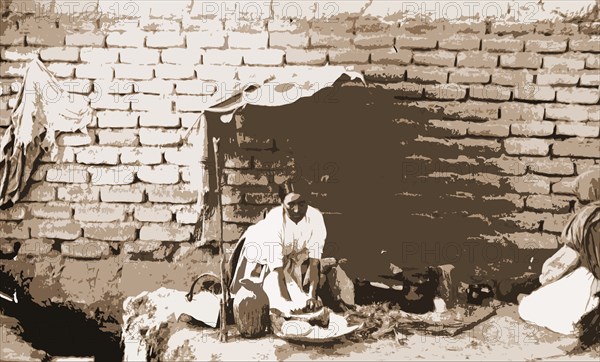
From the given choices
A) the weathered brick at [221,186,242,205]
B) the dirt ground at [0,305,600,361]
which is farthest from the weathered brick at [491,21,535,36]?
the weathered brick at [221,186,242,205]

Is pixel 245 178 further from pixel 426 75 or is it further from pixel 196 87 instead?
pixel 426 75

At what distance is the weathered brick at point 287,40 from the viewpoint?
240 cm

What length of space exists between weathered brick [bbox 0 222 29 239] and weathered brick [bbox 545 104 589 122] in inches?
95.7

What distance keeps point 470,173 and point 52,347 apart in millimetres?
2035

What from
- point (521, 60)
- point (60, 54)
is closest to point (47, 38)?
point (60, 54)

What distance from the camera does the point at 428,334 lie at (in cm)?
241

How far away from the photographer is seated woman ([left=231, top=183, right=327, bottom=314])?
2424mm

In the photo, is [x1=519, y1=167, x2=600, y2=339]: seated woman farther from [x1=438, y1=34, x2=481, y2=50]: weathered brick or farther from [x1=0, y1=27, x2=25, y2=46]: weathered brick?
[x1=0, y1=27, x2=25, y2=46]: weathered brick

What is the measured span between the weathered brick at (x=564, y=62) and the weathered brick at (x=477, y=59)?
23cm

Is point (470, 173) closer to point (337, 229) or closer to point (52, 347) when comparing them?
point (337, 229)

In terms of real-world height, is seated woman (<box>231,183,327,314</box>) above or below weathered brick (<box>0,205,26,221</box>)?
below

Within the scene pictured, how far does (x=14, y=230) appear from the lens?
2.48 meters

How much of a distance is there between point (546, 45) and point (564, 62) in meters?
0.11

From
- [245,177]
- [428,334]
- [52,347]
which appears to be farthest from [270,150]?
[52,347]
